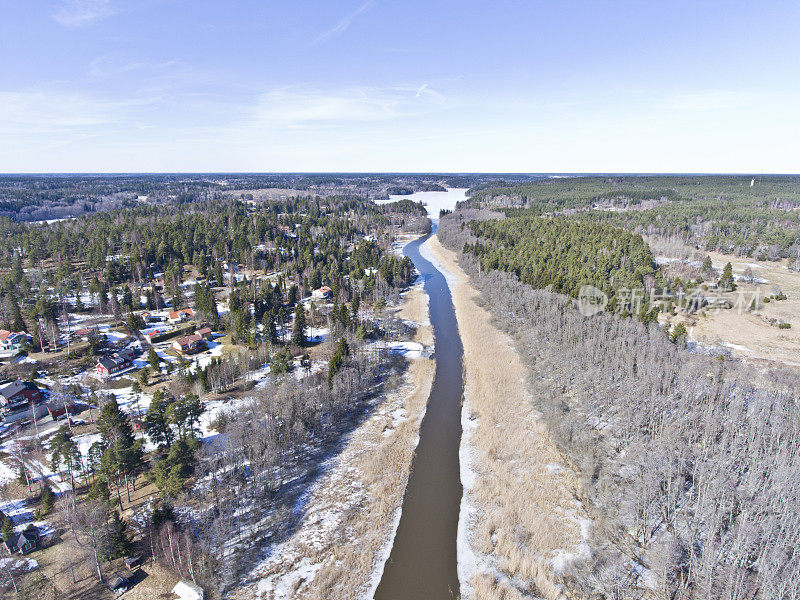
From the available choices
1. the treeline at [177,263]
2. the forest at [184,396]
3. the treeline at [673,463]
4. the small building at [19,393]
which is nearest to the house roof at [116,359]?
the forest at [184,396]

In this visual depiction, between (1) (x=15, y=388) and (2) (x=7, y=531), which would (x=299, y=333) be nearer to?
(1) (x=15, y=388)

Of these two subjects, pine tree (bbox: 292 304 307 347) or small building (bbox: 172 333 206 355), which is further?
pine tree (bbox: 292 304 307 347)

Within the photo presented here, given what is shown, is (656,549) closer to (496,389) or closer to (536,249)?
(496,389)

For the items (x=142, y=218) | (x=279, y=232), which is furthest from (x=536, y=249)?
(x=142, y=218)

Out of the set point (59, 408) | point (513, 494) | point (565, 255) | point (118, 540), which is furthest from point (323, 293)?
point (118, 540)

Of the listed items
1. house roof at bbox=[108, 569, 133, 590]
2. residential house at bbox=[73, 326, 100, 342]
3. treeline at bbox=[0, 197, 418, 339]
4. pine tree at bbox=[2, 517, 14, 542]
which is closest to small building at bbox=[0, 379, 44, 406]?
residential house at bbox=[73, 326, 100, 342]

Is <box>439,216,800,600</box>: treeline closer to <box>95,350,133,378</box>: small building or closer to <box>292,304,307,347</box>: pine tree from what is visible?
<box>292,304,307,347</box>: pine tree
